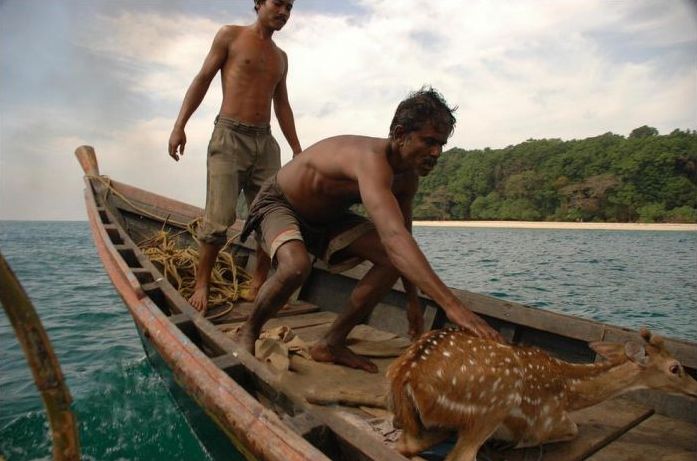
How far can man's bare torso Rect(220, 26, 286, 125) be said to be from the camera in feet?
16.0

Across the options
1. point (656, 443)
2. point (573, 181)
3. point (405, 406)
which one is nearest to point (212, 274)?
point (405, 406)

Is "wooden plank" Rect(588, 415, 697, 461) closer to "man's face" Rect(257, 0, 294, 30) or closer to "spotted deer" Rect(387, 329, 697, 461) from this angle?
"spotted deer" Rect(387, 329, 697, 461)

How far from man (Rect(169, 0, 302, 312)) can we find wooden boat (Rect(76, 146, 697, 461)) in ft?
1.95

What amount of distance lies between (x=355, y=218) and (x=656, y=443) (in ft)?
7.86

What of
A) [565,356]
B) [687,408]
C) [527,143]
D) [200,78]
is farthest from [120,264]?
[527,143]

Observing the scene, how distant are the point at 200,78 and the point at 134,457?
3.57 m

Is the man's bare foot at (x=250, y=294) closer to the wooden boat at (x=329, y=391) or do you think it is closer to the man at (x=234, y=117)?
the man at (x=234, y=117)

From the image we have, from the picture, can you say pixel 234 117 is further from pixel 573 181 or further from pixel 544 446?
pixel 573 181

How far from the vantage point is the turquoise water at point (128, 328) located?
13.9 ft

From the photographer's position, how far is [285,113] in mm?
5691

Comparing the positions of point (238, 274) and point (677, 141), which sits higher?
point (677, 141)

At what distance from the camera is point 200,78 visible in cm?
484

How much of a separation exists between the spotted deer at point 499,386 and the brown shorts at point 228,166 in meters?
2.93

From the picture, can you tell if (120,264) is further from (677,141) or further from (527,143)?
(527,143)
